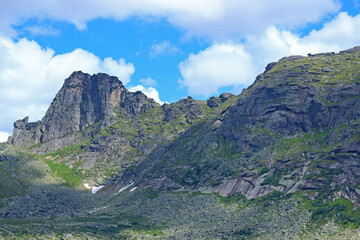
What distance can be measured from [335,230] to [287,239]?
70.6 ft

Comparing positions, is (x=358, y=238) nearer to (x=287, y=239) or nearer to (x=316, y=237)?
(x=316, y=237)

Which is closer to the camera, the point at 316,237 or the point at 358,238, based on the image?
the point at 358,238

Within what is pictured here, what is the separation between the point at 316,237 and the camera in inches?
7579

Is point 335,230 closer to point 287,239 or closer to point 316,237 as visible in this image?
point 316,237

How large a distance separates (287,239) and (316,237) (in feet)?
43.7

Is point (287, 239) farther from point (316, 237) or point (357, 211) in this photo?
point (357, 211)

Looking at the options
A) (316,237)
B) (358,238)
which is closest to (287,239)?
(316,237)

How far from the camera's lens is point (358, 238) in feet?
587

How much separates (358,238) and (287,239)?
3210 cm

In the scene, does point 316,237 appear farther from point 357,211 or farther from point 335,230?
point 357,211

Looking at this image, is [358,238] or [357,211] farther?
[357,211]

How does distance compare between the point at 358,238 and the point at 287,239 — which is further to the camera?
the point at 287,239

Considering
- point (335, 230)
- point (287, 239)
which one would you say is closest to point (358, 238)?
point (335, 230)

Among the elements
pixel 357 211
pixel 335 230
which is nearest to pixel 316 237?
pixel 335 230
